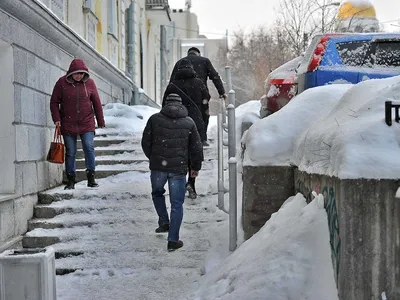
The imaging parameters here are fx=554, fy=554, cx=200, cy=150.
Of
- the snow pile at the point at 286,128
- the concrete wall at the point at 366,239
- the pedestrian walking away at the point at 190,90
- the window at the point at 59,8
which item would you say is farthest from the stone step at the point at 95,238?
the window at the point at 59,8

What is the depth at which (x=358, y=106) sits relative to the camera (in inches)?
125

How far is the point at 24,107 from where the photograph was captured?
19.1 feet

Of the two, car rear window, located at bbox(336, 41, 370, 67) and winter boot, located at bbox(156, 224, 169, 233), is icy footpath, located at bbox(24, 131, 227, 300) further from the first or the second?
car rear window, located at bbox(336, 41, 370, 67)

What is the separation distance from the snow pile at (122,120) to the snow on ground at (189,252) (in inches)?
79.2

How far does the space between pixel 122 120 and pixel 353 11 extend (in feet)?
46.8

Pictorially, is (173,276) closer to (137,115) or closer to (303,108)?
(303,108)

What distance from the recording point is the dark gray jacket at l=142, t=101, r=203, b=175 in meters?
5.08

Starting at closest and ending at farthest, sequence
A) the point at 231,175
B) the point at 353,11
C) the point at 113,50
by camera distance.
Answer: the point at 231,175
the point at 113,50
the point at 353,11

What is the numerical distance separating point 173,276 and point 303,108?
173cm

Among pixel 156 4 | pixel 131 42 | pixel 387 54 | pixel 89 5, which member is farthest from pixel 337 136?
pixel 156 4

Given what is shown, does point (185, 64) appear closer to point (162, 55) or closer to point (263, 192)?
point (263, 192)

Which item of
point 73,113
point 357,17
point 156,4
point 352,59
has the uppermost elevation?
point 156,4

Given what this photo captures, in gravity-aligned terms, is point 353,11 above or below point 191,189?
above

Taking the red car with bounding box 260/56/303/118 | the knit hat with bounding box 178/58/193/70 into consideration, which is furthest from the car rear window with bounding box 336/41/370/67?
the knit hat with bounding box 178/58/193/70
